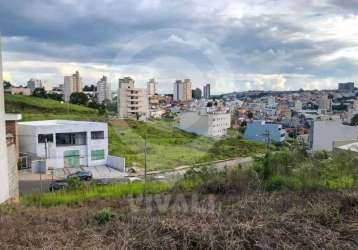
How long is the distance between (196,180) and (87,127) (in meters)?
10.5

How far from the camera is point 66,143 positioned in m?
15.6

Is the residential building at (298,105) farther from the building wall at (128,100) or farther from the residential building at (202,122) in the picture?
the building wall at (128,100)

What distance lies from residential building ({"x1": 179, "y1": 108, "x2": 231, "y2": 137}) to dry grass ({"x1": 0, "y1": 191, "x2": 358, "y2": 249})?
1337 centimetres

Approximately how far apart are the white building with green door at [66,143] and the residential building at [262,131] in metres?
13.3

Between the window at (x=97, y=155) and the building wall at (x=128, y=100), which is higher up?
the building wall at (x=128, y=100)

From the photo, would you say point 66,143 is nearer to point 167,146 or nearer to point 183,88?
point 167,146

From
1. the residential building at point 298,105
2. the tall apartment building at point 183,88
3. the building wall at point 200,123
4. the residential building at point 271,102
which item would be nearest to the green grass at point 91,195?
the tall apartment building at point 183,88

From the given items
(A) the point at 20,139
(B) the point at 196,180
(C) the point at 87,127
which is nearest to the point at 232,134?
(C) the point at 87,127

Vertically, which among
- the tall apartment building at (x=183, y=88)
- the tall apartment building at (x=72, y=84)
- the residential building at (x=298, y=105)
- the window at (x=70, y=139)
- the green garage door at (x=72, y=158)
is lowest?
the green garage door at (x=72, y=158)

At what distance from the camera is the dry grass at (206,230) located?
2.67 metres

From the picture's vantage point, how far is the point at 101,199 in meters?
5.45

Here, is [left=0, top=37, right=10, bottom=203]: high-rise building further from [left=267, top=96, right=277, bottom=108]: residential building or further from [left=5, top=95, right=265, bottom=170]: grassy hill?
[left=267, top=96, right=277, bottom=108]: residential building

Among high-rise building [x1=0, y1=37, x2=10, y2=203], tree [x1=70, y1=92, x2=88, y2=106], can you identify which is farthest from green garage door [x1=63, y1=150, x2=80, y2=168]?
tree [x1=70, y1=92, x2=88, y2=106]

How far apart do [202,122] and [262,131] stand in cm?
895
